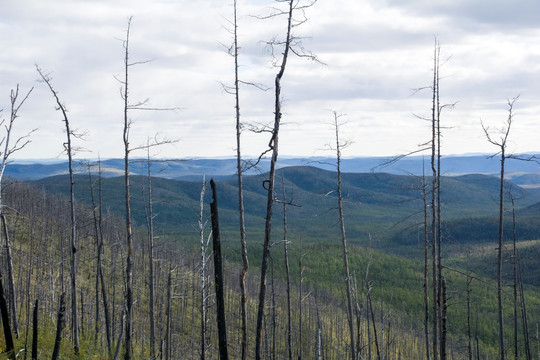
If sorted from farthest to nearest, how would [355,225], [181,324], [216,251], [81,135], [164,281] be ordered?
1. [355,225]
2. [164,281]
3. [181,324]
4. [81,135]
5. [216,251]

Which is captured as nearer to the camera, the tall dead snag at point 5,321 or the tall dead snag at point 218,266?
the tall dead snag at point 218,266

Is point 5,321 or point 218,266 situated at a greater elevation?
point 218,266

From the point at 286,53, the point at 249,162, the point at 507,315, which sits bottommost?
the point at 507,315

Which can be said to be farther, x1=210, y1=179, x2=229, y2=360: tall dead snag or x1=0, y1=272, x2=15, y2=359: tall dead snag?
x1=0, y1=272, x2=15, y2=359: tall dead snag

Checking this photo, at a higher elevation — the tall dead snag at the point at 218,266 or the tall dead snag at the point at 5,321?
the tall dead snag at the point at 218,266

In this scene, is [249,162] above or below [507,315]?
above

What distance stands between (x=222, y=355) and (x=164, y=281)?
56854 mm

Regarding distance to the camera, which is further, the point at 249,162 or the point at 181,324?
the point at 181,324

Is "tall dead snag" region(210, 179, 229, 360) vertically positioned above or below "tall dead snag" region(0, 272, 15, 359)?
above

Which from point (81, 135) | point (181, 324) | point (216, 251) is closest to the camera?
point (216, 251)

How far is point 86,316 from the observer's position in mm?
45250

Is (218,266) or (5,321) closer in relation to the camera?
(218,266)

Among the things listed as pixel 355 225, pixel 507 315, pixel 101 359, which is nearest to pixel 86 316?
pixel 101 359

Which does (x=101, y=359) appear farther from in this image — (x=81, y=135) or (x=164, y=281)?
(x=164, y=281)
